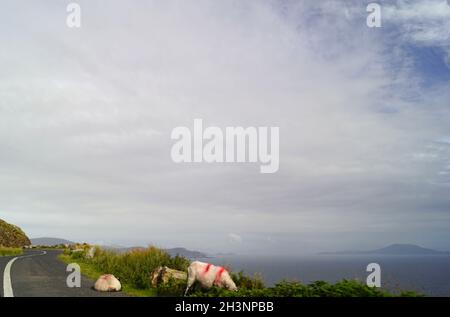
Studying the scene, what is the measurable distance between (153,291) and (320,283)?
6668 mm

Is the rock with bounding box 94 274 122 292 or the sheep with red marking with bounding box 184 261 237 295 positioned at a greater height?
the sheep with red marking with bounding box 184 261 237 295

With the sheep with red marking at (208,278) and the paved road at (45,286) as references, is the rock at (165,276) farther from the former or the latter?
the paved road at (45,286)

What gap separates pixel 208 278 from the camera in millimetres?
14969

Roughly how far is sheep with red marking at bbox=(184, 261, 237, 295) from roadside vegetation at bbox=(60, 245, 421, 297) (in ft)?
0.85

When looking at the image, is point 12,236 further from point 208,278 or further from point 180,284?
point 208,278

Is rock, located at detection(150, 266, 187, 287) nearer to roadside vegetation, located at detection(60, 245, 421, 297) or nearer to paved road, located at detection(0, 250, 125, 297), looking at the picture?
roadside vegetation, located at detection(60, 245, 421, 297)

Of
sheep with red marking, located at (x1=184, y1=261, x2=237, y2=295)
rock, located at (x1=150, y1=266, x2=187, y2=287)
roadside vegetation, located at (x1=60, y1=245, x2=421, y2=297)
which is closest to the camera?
roadside vegetation, located at (x1=60, y1=245, x2=421, y2=297)

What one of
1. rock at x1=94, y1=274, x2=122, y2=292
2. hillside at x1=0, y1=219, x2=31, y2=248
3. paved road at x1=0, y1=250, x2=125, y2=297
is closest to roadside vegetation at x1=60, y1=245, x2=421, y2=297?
rock at x1=94, y1=274, x2=122, y2=292

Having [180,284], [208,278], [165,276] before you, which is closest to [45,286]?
[165,276]

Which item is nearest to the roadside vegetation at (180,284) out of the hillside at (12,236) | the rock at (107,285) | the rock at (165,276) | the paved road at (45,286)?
the rock at (165,276)

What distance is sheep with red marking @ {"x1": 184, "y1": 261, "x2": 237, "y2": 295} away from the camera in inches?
587
